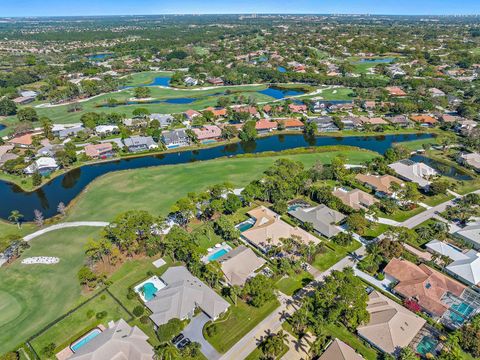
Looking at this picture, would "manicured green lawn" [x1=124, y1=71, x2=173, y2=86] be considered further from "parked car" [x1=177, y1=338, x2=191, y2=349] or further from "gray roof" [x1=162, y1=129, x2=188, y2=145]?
"parked car" [x1=177, y1=338, x2=191, y2=349]

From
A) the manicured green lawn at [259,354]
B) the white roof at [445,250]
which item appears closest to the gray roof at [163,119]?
the manicured green lawn at [259,354]

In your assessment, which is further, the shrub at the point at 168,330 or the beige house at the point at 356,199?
the beige house at the point at 356,199

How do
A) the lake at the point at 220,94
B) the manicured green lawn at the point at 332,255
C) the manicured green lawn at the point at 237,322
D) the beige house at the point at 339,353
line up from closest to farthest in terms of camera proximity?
1. the beige house at the point at 339,353
2. the manicured green lawn at the point at 237,322
3. the manicured green lawn at the point at 332,255
4. the lake at the point at 220,94

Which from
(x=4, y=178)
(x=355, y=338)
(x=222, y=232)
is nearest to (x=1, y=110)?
(x=4, y=178)

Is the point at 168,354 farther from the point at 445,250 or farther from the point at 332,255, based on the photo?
the point at 445,250

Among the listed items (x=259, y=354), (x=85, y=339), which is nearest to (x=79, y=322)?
(x=85, y=339)

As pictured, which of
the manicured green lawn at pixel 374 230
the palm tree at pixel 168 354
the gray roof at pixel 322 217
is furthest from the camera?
the manicured green lawn at pixel 374 230

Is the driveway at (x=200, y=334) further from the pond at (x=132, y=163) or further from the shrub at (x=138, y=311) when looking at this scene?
the pond at (x=132, y=163)
